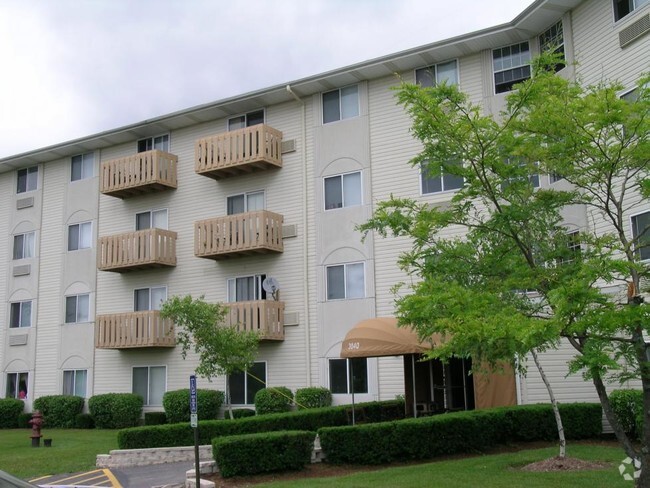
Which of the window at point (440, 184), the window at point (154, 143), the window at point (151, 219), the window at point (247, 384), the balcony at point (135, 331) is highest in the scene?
the window at point (154, 143)

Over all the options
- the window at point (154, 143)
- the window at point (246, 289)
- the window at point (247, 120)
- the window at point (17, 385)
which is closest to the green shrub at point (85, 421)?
the window at point (17, 385)

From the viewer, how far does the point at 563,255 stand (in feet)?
37.2

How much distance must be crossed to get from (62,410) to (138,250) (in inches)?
274

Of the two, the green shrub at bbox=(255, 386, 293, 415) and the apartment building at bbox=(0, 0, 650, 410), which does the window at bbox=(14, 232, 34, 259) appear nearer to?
the apartment building at bbox=(0, 0, 650, 410)

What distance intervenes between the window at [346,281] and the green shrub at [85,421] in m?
10.4

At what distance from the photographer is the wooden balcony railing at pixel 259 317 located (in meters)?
23.6

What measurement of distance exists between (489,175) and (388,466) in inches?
252

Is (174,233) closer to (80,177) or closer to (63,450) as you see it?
(80,177)

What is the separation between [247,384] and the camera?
25.0 meters

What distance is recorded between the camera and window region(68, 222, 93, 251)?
29891 mm

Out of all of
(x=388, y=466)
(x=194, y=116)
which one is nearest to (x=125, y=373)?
(x=194, y=116)

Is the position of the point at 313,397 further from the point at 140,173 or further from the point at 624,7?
the point at 624,7

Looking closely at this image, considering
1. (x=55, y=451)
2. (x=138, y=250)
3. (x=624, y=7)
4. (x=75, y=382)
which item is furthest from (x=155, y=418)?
(x=624, y=7)

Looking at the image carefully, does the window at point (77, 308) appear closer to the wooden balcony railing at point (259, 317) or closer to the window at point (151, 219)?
the window at point (151, 219)
